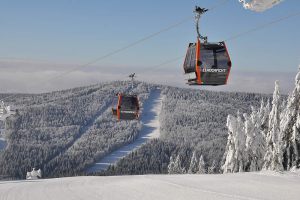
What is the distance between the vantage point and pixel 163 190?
1633cm

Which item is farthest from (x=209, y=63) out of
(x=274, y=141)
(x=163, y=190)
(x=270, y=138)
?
(x=270, y=138)

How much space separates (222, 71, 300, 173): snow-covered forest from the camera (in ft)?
110

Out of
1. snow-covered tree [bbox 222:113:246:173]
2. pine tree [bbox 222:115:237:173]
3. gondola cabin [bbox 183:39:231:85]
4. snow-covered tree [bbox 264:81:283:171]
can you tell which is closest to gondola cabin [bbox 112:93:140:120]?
snow-covered tree [bbox 264:81:283:171]

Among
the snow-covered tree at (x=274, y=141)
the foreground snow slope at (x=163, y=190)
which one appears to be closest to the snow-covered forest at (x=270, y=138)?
the snow-covered tree at (x=274, y=141)

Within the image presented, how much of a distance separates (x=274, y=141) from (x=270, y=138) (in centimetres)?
63

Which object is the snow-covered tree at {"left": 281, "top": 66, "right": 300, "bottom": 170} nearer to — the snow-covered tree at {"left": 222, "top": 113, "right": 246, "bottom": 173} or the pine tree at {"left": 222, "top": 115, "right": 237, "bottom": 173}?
the snow-covered tree at {"left": 222, "top": 113, "right": 246, "bottom": 173}

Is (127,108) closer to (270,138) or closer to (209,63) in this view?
(270,138)

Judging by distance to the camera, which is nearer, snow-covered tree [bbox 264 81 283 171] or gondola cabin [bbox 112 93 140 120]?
gondola cabin [bbox 112 93 140 120]

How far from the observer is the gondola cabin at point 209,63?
754 inches

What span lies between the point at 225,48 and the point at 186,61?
5.38 ft

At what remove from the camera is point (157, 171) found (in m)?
184

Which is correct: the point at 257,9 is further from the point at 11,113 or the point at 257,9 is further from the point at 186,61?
the point at 11,113

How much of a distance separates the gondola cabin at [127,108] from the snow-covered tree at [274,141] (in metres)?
9.56

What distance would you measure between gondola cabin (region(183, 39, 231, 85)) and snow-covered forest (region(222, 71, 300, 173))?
10.1 meters
